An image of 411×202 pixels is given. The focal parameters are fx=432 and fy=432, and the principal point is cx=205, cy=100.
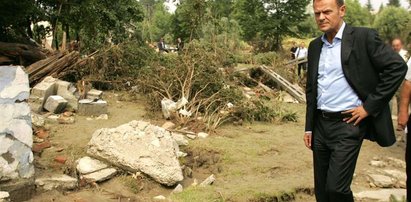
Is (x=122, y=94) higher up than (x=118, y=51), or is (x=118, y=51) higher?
(x=118, y=51)

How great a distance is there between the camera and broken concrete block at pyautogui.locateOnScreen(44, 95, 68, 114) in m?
8.16

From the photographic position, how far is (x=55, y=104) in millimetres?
8172

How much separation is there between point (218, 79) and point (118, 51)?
3223mm

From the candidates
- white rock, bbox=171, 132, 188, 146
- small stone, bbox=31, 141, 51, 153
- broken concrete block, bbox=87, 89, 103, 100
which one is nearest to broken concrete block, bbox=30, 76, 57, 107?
broken concrete block, bbox=87, 89, 103, 100

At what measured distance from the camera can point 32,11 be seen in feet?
37.4

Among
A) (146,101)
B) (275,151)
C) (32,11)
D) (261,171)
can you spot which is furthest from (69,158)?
(32,11)

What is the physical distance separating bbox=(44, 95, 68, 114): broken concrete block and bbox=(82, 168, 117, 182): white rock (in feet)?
11.5

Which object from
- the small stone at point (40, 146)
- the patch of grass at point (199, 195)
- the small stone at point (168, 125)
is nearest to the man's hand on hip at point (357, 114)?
the patch of grass at point (199, 195)

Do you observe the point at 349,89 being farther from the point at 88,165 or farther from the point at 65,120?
the point at 65,120

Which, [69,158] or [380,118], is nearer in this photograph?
[380,118]

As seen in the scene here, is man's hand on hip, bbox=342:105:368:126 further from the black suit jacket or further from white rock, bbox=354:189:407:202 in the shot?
white rock, bbox=354:189:407:202

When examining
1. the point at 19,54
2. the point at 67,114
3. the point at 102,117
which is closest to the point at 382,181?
the point at 102,117

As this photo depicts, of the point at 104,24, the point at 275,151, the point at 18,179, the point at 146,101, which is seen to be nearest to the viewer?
the point at 18,179

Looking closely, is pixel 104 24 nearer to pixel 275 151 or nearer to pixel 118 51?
pixel 118 51
